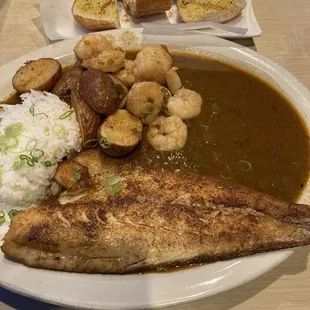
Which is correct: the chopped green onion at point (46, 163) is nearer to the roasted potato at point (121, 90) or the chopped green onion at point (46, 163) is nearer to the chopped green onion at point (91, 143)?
the chopped green onion at point (91, 143)

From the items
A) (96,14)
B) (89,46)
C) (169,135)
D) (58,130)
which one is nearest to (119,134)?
(169,135)

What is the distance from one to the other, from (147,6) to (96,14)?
1.58 ft

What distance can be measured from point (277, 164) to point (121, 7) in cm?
234

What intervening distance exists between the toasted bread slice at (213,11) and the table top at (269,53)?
1.15 ft

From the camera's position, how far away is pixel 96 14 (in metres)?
3.52

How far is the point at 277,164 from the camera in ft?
8.31

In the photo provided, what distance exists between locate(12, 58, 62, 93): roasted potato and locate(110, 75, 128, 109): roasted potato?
48cm

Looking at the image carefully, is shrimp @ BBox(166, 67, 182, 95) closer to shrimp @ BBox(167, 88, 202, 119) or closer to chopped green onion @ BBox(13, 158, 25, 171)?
shrimp @ BBox(167, 88, 202, 119)

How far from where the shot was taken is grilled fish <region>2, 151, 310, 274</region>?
6.55ft

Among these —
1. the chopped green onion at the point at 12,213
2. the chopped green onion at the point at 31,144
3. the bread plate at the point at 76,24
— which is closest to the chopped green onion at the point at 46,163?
the chopped green onion at the point at 31,144

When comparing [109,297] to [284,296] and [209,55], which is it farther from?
[209,55]

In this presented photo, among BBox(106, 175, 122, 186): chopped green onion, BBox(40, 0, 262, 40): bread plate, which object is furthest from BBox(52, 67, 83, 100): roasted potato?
BBox(106, 175, 122, 186): chopped green onion

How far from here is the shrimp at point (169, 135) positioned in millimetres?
2631

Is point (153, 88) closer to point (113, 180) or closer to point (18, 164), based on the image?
point (113, 180)
